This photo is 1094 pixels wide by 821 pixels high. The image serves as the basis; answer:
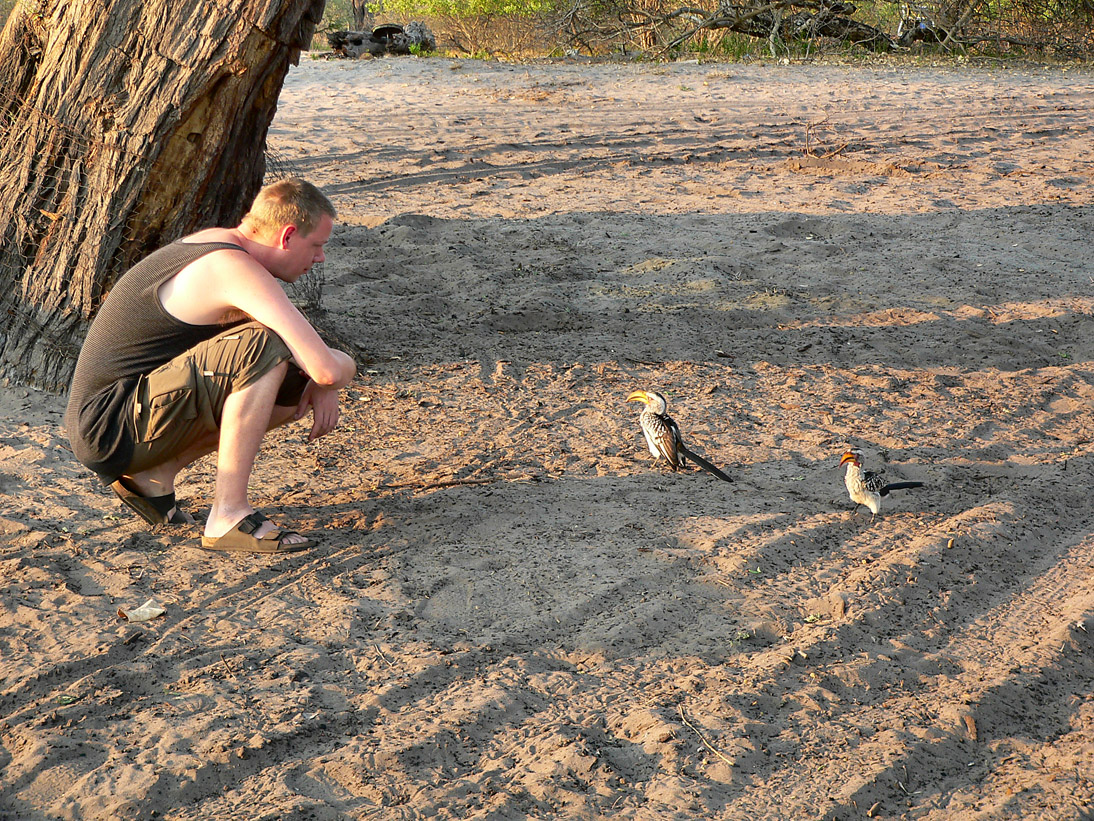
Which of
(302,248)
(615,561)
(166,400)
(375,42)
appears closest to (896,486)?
(615,561)

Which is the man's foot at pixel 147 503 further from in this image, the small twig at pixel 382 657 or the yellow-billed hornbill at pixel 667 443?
the yellow-billed hornbill at pixel 667 443

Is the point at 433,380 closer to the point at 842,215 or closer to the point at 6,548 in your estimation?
the point at 6,548

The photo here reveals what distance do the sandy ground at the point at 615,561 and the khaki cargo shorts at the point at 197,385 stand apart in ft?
1.38

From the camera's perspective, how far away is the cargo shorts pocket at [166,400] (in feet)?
11.4

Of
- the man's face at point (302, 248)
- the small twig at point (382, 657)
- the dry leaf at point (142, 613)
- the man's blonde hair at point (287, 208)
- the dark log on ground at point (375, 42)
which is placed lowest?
the small twig at point (382, 657)

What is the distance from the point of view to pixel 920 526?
12.9 ft

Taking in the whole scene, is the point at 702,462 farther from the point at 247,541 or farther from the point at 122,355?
the point at 122,355

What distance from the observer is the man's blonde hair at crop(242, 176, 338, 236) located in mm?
3451

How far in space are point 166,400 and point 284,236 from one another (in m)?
0.72

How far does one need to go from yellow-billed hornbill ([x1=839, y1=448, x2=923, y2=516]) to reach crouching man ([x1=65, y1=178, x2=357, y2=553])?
2.05 meters

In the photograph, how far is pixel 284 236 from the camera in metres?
3.47

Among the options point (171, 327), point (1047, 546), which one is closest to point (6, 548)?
point (171, 327)

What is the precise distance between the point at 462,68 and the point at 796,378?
1107 centimetres

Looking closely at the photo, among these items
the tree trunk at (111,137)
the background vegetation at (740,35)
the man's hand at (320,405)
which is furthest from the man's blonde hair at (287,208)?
the background vegetation at (740,35)
